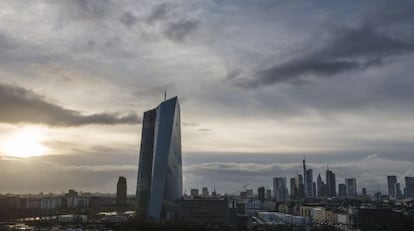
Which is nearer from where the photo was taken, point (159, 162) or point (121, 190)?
point (159, 162)

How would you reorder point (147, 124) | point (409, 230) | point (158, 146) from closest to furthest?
point (409, 230), point (158, 146), point (147, 124)

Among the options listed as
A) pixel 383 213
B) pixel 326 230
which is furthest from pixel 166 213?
pixel 383 213

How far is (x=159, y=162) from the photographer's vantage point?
9700 centimetres

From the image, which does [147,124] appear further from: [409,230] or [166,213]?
[409,230]

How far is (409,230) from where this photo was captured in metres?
89.5

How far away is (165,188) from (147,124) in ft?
57.8

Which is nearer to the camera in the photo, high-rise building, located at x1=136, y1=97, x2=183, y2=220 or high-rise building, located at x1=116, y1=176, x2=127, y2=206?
high-rise building, located at x1=136, y1=97, x2=183, y2=220

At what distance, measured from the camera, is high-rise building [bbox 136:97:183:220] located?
3834 inches

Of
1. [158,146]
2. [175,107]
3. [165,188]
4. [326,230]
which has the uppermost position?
[175,107]

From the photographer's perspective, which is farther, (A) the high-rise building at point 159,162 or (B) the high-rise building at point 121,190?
(B) the high-rise building at point 121,190

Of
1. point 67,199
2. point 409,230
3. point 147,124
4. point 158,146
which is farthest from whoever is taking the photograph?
point 67,199

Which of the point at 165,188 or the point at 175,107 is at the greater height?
the point at 175,107

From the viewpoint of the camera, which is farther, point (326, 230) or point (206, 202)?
point (206, 202)

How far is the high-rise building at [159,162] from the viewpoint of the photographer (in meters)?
97.4
